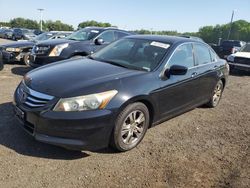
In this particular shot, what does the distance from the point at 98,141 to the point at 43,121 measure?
2.34ft

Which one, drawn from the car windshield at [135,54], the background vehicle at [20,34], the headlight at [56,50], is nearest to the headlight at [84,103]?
the car windshield at [135,54]

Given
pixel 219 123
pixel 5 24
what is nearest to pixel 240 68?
pixel 219 123

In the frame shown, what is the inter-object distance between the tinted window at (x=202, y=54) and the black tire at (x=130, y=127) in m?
2.00

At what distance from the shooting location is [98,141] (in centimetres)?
387

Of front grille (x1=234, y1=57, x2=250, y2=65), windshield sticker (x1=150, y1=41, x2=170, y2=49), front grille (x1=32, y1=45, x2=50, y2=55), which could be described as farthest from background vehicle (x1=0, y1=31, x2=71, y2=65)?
front grille (x1=234, y1=57, x2=250, y2=65)

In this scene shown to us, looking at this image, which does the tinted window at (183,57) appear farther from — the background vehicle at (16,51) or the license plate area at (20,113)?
the background vehicle at (16,51)

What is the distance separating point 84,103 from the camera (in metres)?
3.76

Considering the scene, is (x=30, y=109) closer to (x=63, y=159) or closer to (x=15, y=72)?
(x=63, y=159)

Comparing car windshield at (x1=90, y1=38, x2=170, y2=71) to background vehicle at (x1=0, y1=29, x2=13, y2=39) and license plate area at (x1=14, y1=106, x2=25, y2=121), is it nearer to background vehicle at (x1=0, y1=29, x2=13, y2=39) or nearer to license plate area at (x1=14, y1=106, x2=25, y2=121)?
license plate area at (x1=14, y1=106, x2=25, y2=121)

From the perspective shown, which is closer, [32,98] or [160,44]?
[32,98]

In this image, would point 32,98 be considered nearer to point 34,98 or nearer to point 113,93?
point 34,98

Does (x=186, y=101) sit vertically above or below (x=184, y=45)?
below

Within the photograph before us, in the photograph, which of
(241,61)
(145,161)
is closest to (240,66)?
(241,61)

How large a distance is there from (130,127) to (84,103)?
0.84 meters
